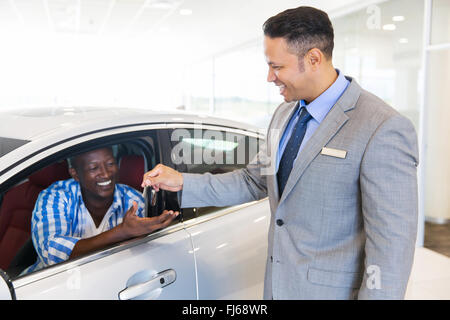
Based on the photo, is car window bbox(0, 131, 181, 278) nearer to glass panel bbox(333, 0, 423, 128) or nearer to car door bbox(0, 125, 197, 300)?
car door bbox(0, 125, 197, 300)

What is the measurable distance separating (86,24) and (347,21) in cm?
537

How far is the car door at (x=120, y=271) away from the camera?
118cm

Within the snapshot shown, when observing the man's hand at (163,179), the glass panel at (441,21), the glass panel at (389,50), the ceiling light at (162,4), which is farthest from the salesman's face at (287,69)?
the ceiling light at (162,4)

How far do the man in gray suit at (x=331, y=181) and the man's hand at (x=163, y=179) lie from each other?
0.35 meters

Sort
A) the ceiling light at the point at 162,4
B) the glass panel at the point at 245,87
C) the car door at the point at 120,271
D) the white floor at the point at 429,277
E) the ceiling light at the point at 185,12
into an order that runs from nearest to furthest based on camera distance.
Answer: the car door at the point at 120,271
the white floor at the point at 429,277
the ceiling light at the point at 162,4
the ceiling light at the point at 185,12
the glass panel at the point at 245,87

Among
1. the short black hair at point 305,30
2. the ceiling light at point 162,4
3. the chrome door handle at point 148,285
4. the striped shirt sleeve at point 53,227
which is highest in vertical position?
the ceiling light at point 162,4

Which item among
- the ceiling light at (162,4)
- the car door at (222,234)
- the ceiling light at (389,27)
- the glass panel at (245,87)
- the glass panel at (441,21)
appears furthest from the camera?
the glass panel at (245,87)

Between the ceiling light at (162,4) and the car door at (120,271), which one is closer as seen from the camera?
the car door at (120,271)

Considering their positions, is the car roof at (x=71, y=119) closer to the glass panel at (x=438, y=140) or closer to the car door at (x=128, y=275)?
the car door at (x=128, y=275)

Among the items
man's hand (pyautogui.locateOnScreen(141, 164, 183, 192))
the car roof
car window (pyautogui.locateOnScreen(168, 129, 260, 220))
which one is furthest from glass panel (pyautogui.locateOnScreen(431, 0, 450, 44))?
man's hand (pyautogui.locateOnScreen(141, 164, 183, 192))

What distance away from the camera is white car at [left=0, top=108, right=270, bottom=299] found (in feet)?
4.01

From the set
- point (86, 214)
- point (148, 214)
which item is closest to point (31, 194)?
point (86, 214)

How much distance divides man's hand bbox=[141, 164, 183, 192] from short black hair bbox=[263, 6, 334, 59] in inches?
23.6

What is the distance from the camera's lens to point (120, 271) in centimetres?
132
